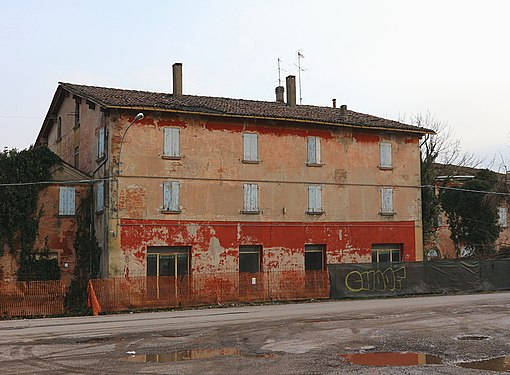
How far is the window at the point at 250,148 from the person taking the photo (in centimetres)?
3505

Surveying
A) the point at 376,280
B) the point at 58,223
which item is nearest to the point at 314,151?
the point at 376,280

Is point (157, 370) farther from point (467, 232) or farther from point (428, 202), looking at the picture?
point (467, 232)

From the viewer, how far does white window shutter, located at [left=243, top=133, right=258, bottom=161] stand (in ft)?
115

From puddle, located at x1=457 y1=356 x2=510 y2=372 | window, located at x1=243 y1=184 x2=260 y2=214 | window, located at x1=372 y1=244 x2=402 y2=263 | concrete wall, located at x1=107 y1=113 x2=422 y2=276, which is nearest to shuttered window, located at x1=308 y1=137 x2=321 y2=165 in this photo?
concrete wall, located at x1=107 y1=113 x2=422 y2=276

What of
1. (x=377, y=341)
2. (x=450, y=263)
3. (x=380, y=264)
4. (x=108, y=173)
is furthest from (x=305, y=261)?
(x=377, y=341)

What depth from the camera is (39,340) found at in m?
17.9

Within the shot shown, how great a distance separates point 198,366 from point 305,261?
76.2 ft

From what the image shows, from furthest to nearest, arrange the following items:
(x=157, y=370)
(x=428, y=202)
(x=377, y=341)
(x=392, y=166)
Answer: (x=428, y=202) < (x=392, y=166) < (x=377, y=341) < (x=157, y=370)

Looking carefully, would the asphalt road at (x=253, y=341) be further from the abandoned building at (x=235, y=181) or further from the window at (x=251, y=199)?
the window at (x=251, y=199)

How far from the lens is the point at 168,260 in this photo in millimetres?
32531

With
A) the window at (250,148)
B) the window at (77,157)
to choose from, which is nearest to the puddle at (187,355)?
the window at (250,148)

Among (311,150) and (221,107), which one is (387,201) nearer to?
(311,150)

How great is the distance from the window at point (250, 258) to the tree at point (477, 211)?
68.1ft

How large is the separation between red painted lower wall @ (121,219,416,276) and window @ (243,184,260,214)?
2.27 feet
